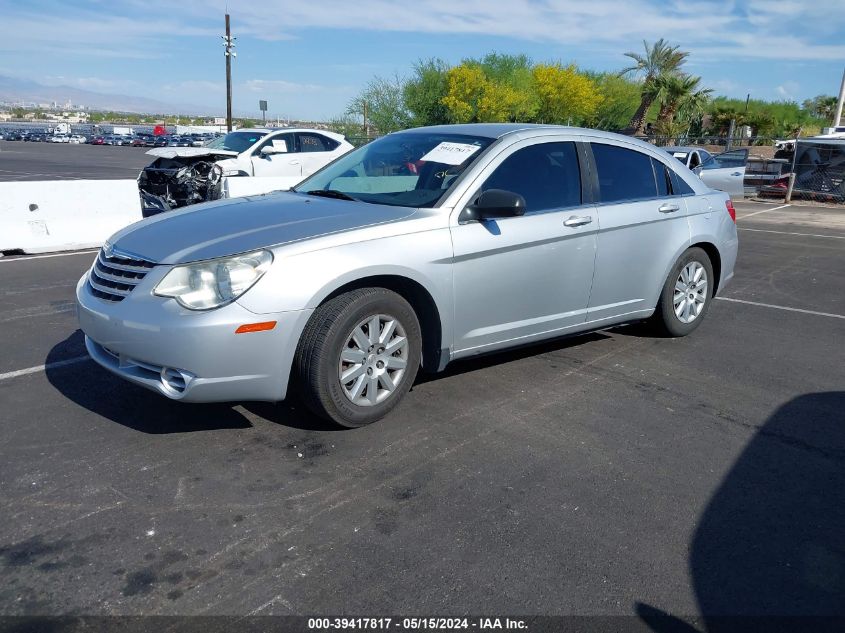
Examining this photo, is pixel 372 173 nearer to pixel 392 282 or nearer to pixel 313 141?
pixel 392 282

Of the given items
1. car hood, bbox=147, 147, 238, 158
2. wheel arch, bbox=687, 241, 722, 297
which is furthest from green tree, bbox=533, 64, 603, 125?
wheel arch, bbox=687, 241, 722, 297

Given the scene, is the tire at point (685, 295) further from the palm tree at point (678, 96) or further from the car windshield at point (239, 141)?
the palm tree at point (678, 96)

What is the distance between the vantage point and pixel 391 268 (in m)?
4.07

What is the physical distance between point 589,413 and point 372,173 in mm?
2203

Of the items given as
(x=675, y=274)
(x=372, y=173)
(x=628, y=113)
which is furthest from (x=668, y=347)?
(x=628, y=113)

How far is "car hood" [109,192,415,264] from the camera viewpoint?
3852 mm

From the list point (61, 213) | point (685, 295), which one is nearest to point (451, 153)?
point (685, 295)

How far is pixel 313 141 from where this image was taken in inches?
619

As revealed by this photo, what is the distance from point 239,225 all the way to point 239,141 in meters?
11.7

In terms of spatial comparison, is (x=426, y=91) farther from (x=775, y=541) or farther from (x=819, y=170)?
(x=775, y=541)

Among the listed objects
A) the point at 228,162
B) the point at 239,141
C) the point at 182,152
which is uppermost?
the point at 239,141

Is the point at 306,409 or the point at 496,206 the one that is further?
the point at 306,409

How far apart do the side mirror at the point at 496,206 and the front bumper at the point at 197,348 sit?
1.25 metres

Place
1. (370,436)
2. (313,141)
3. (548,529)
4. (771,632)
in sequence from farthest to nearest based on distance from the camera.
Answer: (313,141), (370,436), (548,529), (771,632)
